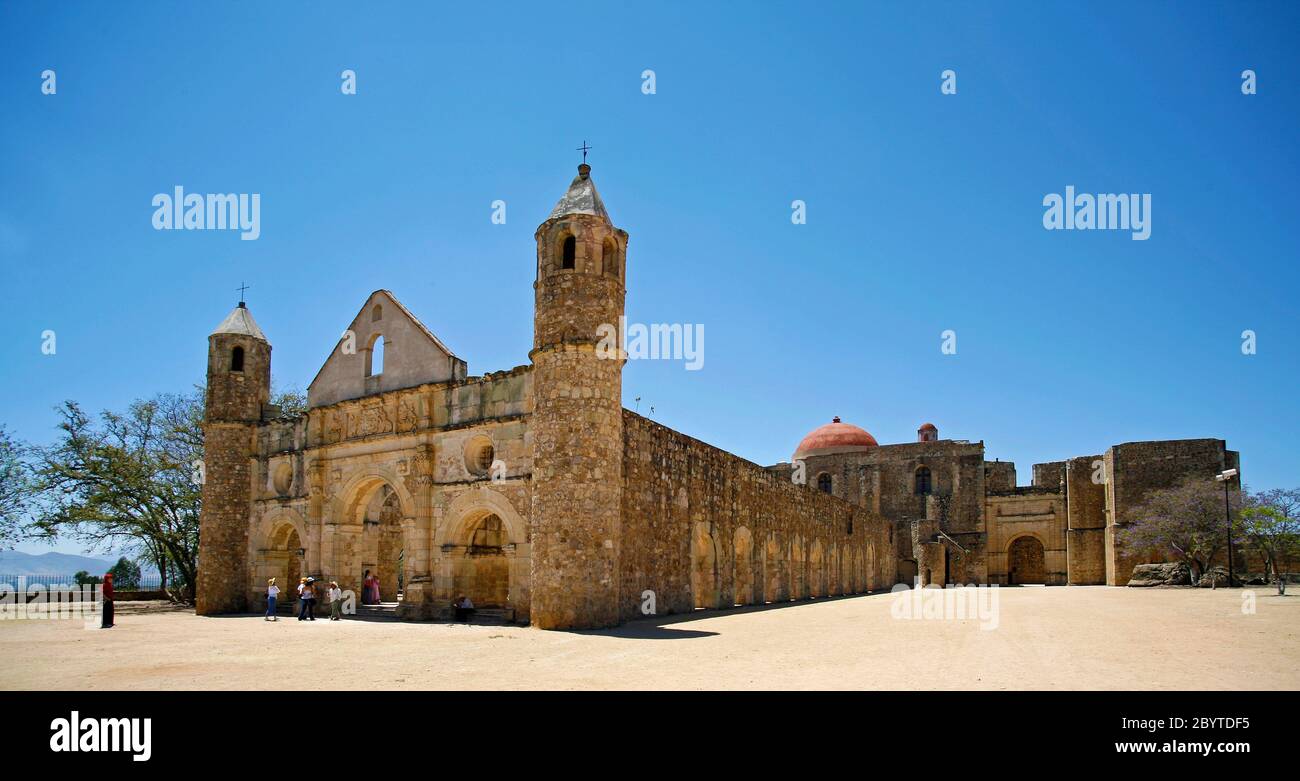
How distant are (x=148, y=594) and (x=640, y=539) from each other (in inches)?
949

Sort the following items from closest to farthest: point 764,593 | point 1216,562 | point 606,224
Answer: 1. point 606,224
2. point 764,593
3. point 1216,562

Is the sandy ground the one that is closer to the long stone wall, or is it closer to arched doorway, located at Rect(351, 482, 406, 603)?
the long stone wall

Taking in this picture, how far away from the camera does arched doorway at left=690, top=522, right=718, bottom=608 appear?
23406 mm

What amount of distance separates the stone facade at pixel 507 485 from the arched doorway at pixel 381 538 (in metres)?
0.06

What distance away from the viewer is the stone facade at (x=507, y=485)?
678 inches

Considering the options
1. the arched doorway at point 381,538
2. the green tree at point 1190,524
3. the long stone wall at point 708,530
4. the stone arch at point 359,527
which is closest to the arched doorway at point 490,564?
the stone arch at point 359,527

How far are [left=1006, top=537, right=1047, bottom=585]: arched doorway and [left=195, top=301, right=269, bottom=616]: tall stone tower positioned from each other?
4521 centimetres

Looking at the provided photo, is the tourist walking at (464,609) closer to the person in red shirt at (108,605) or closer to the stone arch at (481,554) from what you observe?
the stone arch at (481,554)

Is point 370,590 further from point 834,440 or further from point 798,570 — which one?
point 834,440

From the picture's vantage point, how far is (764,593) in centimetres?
2738

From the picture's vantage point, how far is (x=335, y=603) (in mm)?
21203

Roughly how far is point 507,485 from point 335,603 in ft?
20.2
